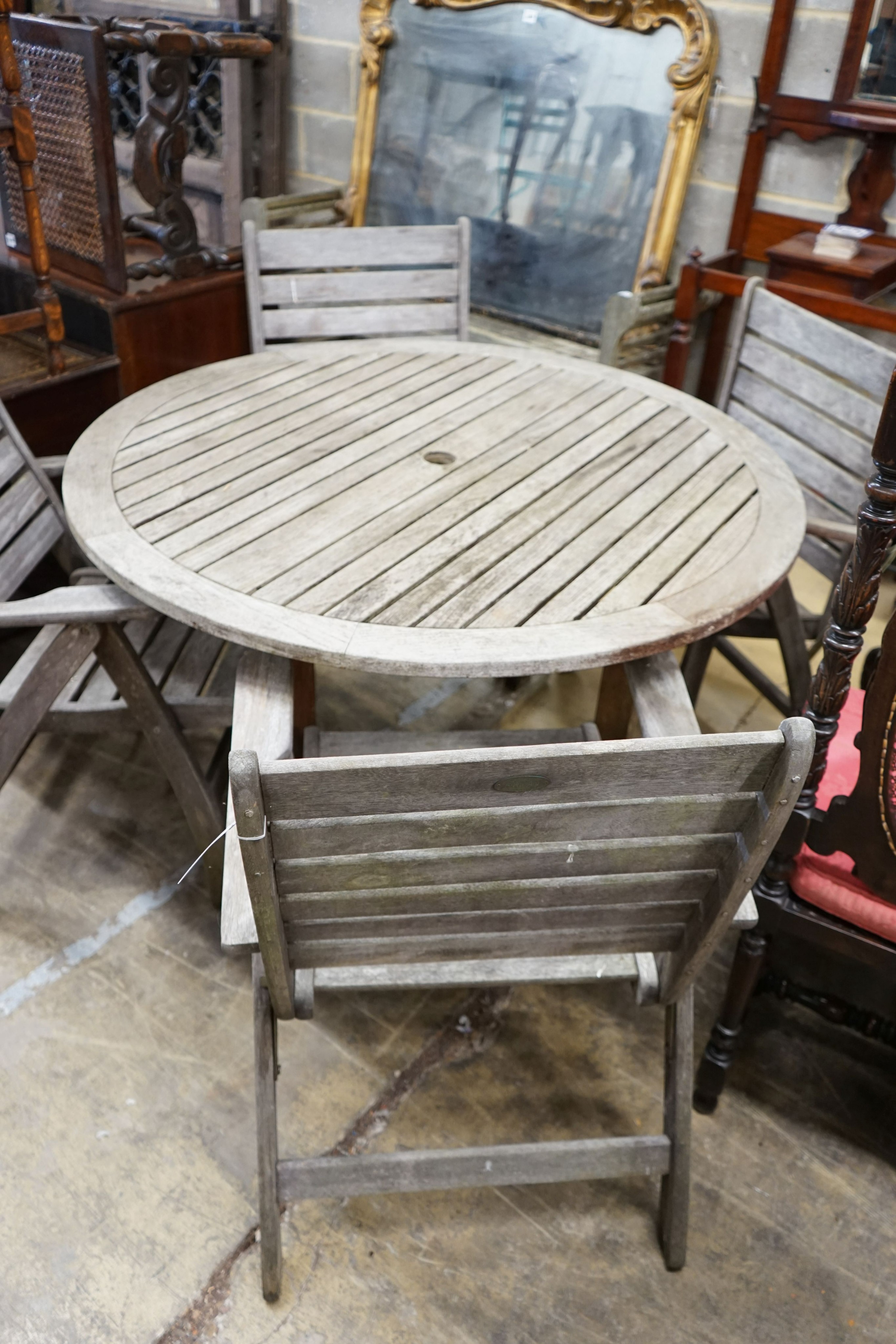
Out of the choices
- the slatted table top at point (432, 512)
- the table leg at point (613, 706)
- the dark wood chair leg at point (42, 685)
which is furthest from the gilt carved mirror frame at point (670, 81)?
the dark wood chair leg at point (42, 685)

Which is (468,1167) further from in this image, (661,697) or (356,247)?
(356,247)

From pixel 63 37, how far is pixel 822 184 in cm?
228

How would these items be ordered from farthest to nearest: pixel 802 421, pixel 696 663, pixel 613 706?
1. pixel 696 663
2. pixel 802 421
3. pixel 613 706

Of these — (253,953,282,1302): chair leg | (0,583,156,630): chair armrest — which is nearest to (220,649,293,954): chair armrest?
(253,953,282,1302): chair leg

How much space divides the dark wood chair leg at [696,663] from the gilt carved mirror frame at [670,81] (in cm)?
150

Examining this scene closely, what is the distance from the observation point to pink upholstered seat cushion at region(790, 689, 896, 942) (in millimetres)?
1518

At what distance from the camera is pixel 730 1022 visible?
5.67 feet

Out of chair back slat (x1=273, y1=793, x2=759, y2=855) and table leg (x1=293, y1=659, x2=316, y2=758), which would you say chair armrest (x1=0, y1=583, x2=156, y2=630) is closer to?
table leg (x1=293, y1=659, x2=316, y2=758)

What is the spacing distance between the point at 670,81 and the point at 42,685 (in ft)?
9.06

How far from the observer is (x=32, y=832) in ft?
7.55

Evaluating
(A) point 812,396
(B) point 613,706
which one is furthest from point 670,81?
(B) point 613,706

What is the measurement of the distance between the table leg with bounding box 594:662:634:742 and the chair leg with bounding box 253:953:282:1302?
106 centimetres

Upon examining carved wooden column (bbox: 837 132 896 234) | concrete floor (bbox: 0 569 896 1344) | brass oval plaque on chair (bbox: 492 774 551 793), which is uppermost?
carved wooden column (bbox: 837 132 896 234)

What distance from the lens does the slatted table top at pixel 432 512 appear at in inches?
60.9
